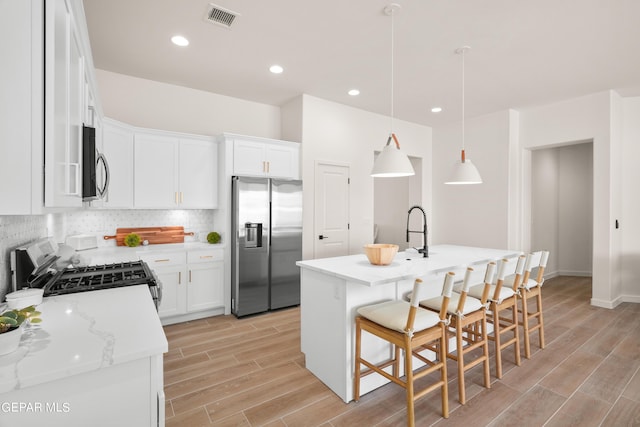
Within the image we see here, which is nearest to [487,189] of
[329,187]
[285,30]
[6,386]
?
[329,187]

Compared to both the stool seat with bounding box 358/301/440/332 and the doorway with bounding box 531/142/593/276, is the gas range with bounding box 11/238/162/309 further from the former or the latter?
the doorway with bounding box 531/142/593/276

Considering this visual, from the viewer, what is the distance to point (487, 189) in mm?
5418

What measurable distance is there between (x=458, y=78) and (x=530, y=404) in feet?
11.7

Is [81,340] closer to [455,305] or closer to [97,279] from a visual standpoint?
[97,279]

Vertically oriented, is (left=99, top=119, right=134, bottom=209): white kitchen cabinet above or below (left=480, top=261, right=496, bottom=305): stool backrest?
above

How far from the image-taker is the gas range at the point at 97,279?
6.07 ft

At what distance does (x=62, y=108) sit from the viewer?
125 cm

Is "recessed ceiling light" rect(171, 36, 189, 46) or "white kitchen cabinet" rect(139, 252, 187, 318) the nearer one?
"recessed ceiling light" rect(171, 36, 189, 46)

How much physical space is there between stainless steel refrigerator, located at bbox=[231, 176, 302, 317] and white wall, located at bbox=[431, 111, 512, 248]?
3.24m

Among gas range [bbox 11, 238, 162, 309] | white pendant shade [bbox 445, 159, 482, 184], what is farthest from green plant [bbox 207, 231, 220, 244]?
white pendant shade [bbox 445, 159, 482, 184]

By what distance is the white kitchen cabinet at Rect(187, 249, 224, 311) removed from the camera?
12.5ft

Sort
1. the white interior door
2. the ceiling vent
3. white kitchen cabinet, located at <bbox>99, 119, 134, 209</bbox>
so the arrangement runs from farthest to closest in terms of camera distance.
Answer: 1. the white interior door
2. white kitchen cabinet, located at <bbox>99, 119, 134, 209</bbox>
3. the ceiling vent

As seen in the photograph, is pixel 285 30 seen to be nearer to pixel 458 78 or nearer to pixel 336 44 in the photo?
pixel 336 44

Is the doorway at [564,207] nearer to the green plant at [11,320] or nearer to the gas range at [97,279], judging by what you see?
the gas range at [97,279]
